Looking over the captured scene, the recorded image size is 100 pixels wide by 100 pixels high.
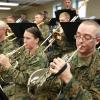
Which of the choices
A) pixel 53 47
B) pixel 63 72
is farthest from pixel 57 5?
pixel 63 72

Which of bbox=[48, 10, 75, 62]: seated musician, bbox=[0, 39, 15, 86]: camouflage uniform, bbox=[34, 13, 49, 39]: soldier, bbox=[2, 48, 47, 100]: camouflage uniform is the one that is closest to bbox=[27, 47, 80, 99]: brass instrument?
bbox=[2, 48, 47, 100]: camouflage uniform

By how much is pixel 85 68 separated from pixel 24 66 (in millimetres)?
1014

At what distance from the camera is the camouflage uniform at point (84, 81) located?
1.85 m

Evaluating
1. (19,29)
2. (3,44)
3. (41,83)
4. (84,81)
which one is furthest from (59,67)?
(19,29)

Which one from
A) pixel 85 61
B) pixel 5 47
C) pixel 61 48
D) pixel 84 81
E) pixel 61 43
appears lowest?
pixel 61 48

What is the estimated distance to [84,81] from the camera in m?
2.21

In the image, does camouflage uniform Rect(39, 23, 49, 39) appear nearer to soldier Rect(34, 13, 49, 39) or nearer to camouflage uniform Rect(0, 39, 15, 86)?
soldier Rect(34, 13, 49, 39)

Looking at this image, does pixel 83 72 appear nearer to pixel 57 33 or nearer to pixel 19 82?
pixel 19 82

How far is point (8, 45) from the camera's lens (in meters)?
4.27

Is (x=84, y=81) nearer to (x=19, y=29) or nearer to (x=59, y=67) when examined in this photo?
(x=59, y=67)

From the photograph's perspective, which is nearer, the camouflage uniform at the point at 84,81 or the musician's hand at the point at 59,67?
the musician's hand at the point at 59,67

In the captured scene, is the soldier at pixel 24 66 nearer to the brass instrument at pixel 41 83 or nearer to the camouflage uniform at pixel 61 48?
the brass instrument at pixel 41 83

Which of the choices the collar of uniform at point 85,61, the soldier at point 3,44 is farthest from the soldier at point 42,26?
the collar of uniform at point 85,61

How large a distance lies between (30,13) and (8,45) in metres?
12.5
